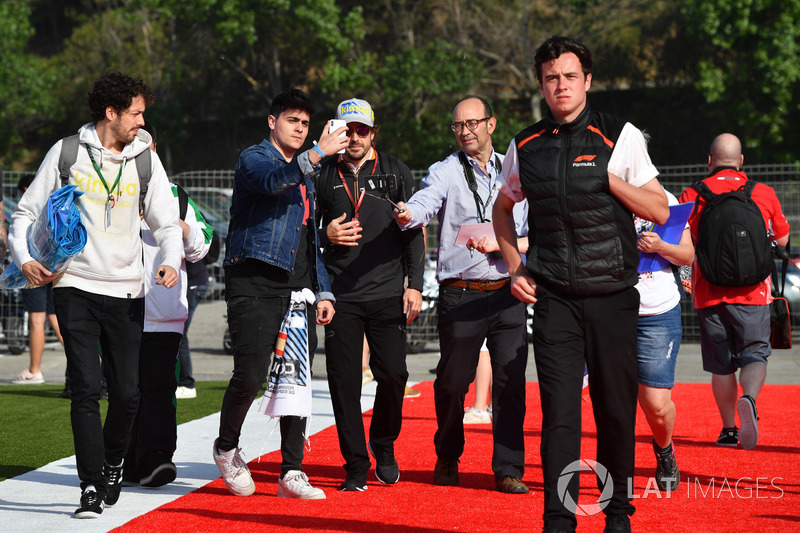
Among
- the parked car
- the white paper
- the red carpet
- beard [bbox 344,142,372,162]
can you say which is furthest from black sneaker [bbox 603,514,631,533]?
the parked car

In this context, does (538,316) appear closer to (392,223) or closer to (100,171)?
(392,223)

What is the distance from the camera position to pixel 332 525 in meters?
4.68

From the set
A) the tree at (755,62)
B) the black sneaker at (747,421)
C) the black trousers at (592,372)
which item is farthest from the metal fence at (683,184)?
the tree at (755,62)

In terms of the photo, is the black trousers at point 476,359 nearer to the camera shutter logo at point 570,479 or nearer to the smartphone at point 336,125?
the smartphone at point 336,125

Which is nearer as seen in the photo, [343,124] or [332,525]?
[332,525]

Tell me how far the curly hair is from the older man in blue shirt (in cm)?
162

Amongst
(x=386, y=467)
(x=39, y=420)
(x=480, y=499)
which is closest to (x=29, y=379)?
(x=39, y=420)

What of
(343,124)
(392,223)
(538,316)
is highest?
(343,124)

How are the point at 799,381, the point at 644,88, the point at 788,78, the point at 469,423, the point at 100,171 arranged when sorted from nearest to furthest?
the point at 100,171, the point at 469,423, the point at 799,381, the point at 788,78, the point at 644,88

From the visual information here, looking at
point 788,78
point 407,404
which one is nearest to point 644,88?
point 788,78

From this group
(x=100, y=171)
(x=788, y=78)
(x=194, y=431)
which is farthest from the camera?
(x=788, y=78)

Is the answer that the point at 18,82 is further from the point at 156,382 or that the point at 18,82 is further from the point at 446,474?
the point at 446,474

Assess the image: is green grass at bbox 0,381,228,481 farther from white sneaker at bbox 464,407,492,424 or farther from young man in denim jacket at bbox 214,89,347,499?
white sneaker at bbox 464,407,492,424

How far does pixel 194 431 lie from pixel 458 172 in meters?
3.24
